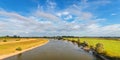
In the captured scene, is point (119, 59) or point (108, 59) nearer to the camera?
point (119, 59)

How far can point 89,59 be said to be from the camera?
39.4 m

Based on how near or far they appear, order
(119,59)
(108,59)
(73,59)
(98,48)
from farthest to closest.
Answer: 1. (98,48)
2. (73,59)
3. (108,59)
4. (119,59)

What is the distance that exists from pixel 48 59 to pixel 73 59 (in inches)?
224

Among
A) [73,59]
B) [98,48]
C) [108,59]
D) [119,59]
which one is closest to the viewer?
[119,59]

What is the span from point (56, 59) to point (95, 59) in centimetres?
911

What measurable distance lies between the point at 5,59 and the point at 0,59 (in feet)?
3.73

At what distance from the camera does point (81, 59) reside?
39094mm

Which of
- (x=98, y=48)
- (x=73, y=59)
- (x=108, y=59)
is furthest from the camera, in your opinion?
(x=98, y=48)

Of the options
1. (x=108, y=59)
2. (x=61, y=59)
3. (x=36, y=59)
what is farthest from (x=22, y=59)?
(x=108, y=59)

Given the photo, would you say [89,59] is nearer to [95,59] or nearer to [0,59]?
[95,59]

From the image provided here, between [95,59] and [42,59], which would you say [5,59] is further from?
[95,59]

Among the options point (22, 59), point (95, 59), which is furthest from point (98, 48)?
point (22, 59)

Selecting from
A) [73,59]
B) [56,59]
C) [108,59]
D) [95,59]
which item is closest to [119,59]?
[108,59]

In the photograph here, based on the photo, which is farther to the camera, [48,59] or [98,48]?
[98,48]
